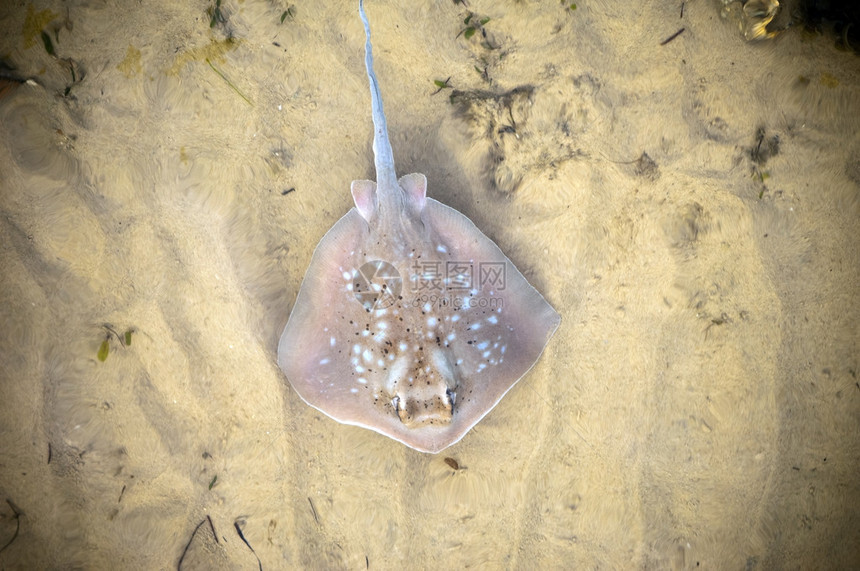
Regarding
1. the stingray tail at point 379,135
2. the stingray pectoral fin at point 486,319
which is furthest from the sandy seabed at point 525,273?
the stingray tail at point 379,135

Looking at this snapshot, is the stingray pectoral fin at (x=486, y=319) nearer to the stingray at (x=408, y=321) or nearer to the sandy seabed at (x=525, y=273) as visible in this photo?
the stingray at (x=408, y=321)

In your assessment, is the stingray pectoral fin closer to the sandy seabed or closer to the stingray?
the stingray

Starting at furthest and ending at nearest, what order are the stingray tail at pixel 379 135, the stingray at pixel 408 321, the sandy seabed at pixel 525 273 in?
the sandy seabed at pixel 525 273, the stingray at pixel 408 321, the stingray tail at pixel 379 135

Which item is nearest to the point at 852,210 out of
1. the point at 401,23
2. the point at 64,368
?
the point at 401,23

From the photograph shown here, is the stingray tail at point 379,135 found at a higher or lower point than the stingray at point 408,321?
higher

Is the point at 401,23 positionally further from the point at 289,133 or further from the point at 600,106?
the point at 600,106
